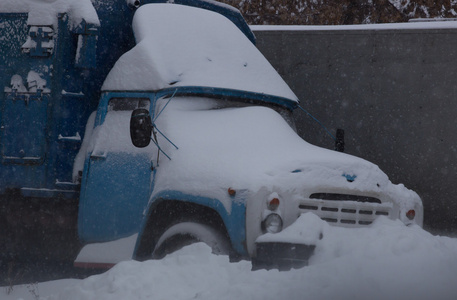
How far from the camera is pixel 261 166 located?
18.6 feet

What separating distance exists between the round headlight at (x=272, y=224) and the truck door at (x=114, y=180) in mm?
1352

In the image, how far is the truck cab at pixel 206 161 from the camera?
→ 5523 mm

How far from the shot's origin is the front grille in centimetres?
562

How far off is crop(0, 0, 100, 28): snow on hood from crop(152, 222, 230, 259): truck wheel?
2447 mm

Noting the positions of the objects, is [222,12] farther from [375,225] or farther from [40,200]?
[375,225]

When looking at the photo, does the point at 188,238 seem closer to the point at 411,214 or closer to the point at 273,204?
the point at 273,204

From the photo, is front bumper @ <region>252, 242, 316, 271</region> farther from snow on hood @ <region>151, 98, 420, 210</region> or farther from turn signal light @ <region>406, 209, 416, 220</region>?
turn signal light @ <region>406, 209, 416, 220</region>

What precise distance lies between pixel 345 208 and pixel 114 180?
2129 millimetres

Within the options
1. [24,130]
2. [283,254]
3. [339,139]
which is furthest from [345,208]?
[24,130]

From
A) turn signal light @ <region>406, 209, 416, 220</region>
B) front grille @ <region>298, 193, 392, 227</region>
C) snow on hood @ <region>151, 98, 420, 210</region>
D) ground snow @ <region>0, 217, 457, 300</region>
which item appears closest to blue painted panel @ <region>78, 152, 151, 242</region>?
snow on hood @ <region>151, 98, 420, 210</region>

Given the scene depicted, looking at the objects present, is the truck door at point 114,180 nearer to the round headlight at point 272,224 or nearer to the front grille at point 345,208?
the round headlight at point 272,224

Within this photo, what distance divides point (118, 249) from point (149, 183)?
68cm

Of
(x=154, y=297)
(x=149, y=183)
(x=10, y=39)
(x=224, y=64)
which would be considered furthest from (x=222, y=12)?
(x=154, y=297)

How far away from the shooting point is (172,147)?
6246 mm
